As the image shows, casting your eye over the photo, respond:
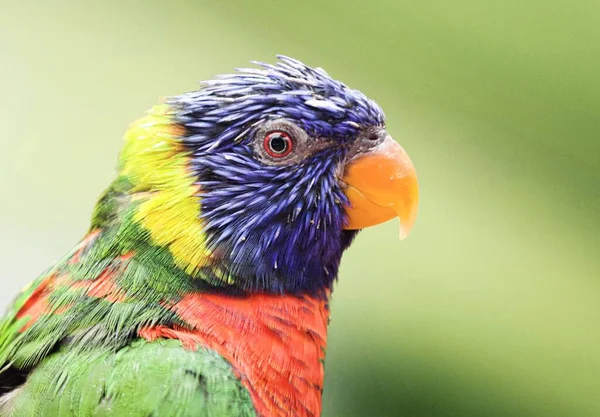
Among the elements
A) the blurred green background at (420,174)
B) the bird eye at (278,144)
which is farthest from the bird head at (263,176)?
the blurred green background at (420,174)

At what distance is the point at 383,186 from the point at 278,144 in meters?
0.29

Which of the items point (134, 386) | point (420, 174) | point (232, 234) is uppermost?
point (420, 174)

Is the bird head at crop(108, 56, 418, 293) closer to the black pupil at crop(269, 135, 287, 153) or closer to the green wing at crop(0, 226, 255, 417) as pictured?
the black pupil at crop(269, 135, 287, 153)

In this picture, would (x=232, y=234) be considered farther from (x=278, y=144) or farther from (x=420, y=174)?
(x=420, y=174)

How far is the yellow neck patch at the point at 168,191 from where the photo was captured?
1346mm

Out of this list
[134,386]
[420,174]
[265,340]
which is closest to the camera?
[134,386]

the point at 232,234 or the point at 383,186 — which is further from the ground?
the point at 383,186

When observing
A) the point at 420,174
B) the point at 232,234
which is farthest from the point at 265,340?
the point at 420,174

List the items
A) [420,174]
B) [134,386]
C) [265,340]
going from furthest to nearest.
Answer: [420,174] < [265,340] < [134,386]

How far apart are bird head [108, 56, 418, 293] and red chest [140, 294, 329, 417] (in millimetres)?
51

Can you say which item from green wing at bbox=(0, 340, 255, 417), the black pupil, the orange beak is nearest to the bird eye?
the black pupil

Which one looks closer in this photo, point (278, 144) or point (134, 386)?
point (134, 386)

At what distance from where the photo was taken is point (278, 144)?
1396 millimetres

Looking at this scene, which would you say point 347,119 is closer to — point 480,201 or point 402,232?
point 402,232
